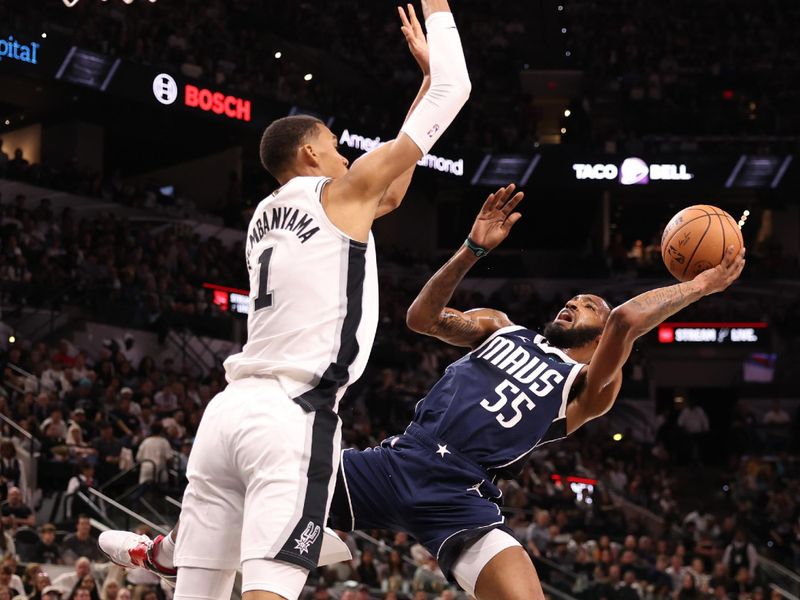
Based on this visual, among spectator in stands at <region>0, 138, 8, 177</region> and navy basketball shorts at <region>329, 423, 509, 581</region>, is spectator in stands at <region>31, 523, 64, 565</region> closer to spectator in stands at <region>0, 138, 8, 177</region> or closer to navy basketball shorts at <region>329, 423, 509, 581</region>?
navy basketball shorts at <region>329, 423, 509, 581</region>

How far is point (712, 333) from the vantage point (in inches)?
1176

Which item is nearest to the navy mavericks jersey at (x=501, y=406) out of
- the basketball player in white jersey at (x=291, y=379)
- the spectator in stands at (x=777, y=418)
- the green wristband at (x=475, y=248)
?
the green wristband at (x=475, y=248)

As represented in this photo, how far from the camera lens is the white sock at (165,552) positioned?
4.95 meters

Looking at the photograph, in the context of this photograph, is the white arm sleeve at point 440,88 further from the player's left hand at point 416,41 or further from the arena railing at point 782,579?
the arena railing at point 782,579

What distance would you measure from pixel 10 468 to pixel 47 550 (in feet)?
4.79

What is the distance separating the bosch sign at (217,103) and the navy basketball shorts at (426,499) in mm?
20613

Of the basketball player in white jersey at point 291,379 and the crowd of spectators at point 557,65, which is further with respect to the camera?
the crowd of spectators at point 557,65

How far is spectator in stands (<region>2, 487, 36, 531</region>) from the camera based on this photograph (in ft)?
40.1

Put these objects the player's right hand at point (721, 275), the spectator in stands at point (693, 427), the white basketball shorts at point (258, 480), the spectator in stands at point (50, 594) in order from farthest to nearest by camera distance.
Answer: the spectator in stands at point (693, 427), the spectator in stands at point (50, 594), the player's right hand at point (721, 275), the white basketball shorts at point (258, 480)

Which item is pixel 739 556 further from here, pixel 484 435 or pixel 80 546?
pixel 484 435

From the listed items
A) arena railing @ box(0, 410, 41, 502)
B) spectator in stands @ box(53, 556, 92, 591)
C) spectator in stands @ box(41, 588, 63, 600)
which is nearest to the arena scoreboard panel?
arena railing @ box(0, 410, 41, 502)

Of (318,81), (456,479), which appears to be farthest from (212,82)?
(456,479)

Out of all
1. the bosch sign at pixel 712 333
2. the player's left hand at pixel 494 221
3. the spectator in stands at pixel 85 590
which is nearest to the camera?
the player's left hand at pixel 494 221

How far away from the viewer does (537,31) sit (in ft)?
115
